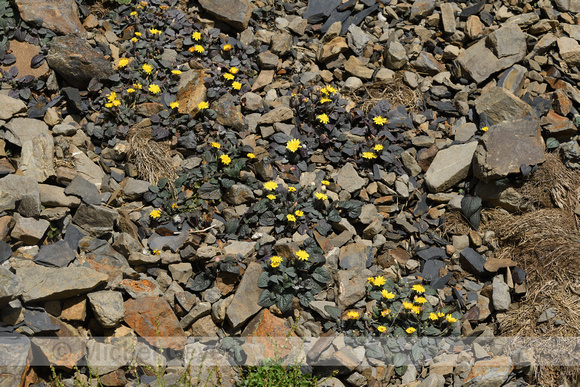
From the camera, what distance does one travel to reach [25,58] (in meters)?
5.07

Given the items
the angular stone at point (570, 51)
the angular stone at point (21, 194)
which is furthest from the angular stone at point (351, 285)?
the angular stone at point (570, 51)

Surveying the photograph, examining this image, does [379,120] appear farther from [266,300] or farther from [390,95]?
[266,300]

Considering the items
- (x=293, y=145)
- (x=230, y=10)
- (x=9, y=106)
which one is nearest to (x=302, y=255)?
(x=293, y=145)

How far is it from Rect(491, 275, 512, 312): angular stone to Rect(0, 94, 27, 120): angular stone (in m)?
4.66

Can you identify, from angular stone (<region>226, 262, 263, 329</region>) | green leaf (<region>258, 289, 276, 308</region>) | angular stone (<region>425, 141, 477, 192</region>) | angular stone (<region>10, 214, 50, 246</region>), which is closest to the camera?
angular stone (<region>10, 214, 50, 246</region>)

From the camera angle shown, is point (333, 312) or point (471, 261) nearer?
point (333, 312)

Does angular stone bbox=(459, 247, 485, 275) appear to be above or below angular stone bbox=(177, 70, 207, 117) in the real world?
below

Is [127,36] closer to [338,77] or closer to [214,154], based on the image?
[214,154]

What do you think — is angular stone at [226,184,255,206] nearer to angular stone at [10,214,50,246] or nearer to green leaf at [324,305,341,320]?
green leaf at [324,305,341,320]

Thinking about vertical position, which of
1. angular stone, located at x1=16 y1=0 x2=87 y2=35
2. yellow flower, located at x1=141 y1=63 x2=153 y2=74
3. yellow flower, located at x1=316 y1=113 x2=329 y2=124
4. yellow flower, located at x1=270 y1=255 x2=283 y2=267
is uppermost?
angular stone, located at x1=16 y1=0 x2=87 y2=35

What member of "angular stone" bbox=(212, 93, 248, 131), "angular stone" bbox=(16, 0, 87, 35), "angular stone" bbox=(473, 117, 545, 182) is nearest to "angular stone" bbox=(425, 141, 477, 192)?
"angular stone" bbox=(473, 117, 545, 182)

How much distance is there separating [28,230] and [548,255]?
4.42m

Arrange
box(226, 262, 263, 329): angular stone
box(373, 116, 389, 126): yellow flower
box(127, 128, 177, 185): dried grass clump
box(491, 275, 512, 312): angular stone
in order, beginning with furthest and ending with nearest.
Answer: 1. box(373, 116, 389, 126): yellow flower
2. box(127, 128, 177, 185): dried grass clump
3. box(491, 275, 512, 312): angular stone
4. box(226, 262, 263, 329): angular stone

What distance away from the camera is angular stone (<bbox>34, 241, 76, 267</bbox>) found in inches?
153
